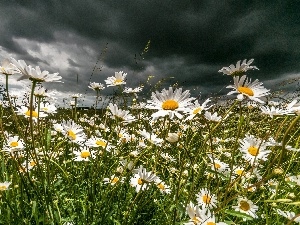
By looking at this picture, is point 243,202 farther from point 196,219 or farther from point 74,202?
point 74,202

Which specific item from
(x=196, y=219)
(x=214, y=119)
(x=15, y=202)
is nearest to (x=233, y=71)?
(x=214, y=119)

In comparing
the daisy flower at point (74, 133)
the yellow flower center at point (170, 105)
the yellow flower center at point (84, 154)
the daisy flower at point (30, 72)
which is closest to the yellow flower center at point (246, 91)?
the yellow flower center at point (170, 105)

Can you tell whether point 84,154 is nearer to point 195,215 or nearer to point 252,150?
point 195,215

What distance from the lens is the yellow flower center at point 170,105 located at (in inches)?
52.3

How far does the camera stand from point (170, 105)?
52.8 inches

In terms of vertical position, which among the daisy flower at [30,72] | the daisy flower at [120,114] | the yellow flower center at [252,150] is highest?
the daisy flower at [30,72]

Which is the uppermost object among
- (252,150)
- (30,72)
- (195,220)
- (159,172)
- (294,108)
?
(30,72)

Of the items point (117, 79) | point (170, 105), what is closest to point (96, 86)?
point (117, 79)

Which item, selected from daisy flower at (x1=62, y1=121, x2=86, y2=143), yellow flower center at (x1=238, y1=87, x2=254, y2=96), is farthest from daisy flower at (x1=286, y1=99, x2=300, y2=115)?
daisy flower at (x1=62, y1=121, x2=86, y2=143)

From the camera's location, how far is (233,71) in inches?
53.7

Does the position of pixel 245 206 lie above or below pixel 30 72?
below

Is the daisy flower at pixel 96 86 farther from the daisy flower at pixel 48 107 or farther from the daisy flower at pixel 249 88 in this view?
the daisy flower at pixel 249 88

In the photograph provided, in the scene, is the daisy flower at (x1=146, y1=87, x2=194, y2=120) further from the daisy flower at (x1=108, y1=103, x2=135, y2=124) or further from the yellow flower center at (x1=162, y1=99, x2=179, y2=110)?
the daisy flower at (x1=108, y1=103, x2=135, y2=124)

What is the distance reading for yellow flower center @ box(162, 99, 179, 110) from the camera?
1.33 m
